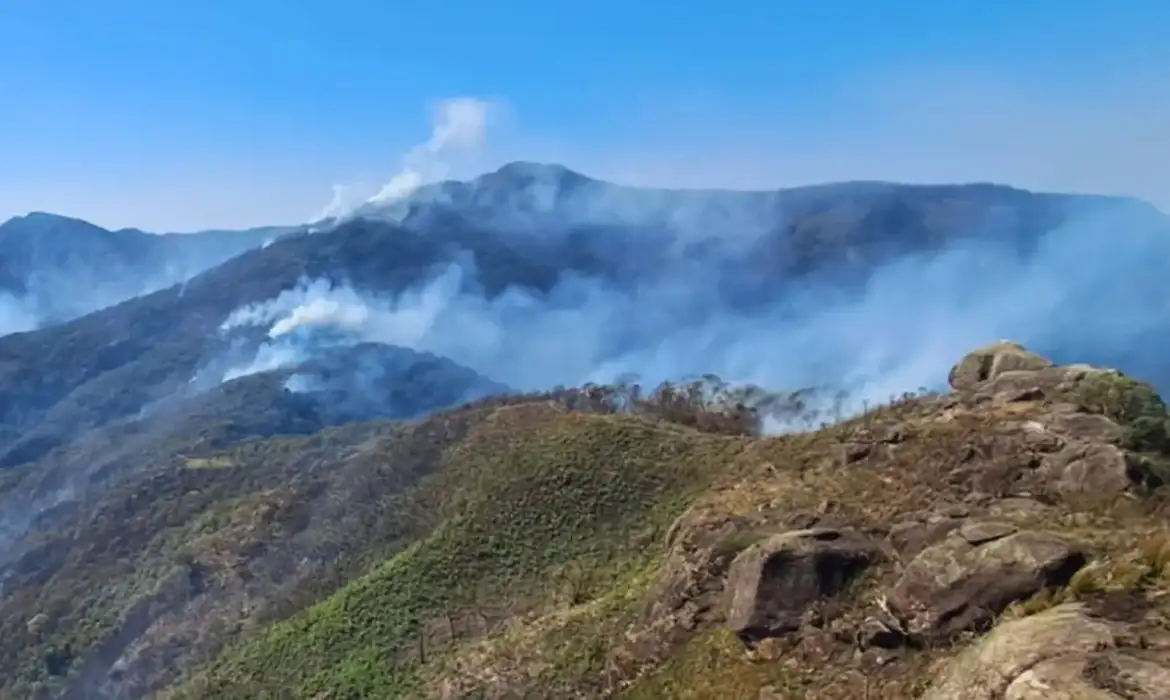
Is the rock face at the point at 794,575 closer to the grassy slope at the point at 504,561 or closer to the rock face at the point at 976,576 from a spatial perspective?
the rock face at the point at 976,576

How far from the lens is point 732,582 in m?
36.5

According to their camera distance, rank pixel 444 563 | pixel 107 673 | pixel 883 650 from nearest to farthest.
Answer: pixel 883 650 → pixel 444 563 → pixel 107 673

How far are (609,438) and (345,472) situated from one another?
49458 millimetres

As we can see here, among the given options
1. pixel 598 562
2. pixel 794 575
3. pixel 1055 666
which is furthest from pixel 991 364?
pixel 1055 666

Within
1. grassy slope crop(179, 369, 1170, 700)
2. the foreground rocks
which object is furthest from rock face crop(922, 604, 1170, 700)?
grassy slope crop(179, 369, 1170, 700)

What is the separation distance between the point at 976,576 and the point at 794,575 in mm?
7107

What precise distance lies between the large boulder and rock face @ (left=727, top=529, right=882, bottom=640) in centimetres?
1703

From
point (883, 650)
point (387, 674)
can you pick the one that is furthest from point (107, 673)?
point (883, 650)

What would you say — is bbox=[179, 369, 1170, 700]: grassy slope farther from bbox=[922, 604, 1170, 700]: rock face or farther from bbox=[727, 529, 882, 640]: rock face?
bbox=[922, 604, 1170, 700]: rock face

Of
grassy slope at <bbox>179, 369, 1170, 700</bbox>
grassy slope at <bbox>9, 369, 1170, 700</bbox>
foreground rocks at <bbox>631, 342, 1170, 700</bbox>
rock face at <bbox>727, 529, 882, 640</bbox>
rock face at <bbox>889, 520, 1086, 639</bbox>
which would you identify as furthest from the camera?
grassy slope at <bbox>9, 369, 1170, 700</bbox>

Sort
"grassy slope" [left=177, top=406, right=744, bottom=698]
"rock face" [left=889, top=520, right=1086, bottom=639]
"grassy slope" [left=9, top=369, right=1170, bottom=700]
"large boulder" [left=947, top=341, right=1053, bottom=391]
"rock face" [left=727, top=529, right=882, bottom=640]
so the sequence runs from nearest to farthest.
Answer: "rock face" [left=889, top=520, right=1086, bottom=639], "rock face" [left=727, top=529, right=882, bottom=640], "grassy slope" [left=9, top=369, right=1170, bottom=700], "large boulder" [left=947, top=341, right=1053, bottom=391], "grassy slope" [left=177, top=406, right=744, bottom=698]

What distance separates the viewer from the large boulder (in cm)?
4756

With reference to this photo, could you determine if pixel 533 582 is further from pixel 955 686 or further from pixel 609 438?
pixel 955 686

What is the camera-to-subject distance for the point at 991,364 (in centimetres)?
4969
